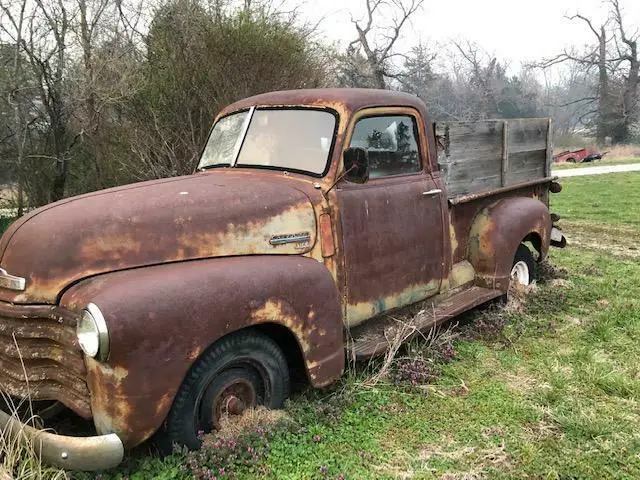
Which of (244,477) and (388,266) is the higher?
(388,266)

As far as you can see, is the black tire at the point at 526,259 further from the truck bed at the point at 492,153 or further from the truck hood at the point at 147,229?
the truck hood at the point at 147,229

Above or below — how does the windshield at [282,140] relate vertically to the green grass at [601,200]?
above

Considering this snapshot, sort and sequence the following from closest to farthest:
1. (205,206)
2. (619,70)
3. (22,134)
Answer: (205,206) → (22,134) → (619,70)

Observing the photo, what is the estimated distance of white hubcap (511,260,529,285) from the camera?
551 cm

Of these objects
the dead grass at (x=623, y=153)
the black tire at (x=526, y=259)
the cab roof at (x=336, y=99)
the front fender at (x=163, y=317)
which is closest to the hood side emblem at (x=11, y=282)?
the front fender at (x=163, y=317)

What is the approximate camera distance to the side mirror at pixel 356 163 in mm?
3510

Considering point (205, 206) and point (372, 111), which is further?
point (372, 111)

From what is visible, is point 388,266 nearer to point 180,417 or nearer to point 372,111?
point 372,111

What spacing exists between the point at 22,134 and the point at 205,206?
8510mm

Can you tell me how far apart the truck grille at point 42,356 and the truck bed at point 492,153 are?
313 cm

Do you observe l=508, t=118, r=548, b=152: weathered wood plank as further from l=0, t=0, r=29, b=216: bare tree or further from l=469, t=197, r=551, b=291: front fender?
l=0, t=0, r=29, b=216: bare tree

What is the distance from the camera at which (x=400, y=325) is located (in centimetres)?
406

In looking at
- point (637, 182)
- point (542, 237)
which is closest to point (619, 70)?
point (637, 182)

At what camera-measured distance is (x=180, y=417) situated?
2.74 meters
